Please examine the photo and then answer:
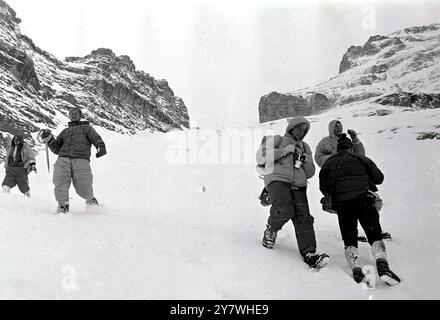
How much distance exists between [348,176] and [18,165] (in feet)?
25.6

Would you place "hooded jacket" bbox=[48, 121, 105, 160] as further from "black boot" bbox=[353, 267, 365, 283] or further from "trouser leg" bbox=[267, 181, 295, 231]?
"black boot" bbox=[353, 267, 365, 283]

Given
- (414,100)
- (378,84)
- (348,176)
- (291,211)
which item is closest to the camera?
(348,176)

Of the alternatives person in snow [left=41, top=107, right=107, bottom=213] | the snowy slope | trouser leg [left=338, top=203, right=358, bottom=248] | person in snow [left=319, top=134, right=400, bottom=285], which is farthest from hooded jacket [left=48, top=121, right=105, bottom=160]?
trouser leg [left=338, top=203, right=358, bottom=248]

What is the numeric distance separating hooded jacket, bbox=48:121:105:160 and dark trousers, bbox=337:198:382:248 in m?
3.87

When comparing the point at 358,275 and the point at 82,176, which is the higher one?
the point at 82,176

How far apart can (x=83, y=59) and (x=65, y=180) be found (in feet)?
413

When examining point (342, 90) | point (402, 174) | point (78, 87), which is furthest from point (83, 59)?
point (402, 174)

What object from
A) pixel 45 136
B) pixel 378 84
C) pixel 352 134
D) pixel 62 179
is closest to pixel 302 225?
pixel 352 134

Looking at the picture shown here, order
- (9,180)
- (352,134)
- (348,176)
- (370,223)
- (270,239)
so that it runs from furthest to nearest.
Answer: (9,180) → (352,134) → (270,239) → (348,176) → (370,223)

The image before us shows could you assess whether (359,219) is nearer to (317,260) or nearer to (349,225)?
(349,225)

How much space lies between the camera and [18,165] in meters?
9.47

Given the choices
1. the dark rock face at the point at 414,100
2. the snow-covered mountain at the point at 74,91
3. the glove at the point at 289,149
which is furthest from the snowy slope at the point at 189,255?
the dark rock face at the point at 414,100

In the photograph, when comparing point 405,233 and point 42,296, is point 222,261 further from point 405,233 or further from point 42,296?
point 405,233

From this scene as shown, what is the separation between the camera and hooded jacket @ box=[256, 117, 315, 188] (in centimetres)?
541
